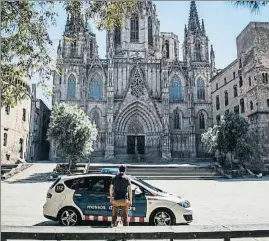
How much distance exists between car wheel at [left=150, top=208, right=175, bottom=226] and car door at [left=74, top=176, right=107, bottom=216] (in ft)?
4.22

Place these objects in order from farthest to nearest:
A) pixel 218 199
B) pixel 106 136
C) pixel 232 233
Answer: pixel 106 136 → pixel 218 199 → pixel 232 233

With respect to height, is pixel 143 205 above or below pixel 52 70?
below

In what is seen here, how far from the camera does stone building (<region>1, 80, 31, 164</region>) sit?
2739 centimetres

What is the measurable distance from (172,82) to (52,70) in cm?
Result: 3783

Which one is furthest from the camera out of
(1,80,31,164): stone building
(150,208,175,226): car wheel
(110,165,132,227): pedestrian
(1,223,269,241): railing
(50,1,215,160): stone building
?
(50,1,215,160): stone building

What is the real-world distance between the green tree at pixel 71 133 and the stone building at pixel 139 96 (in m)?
14.0

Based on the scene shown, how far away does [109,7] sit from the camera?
291 inches

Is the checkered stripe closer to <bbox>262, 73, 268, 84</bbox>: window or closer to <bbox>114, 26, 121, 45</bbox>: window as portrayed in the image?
<bbox>262, 73, 268, 84</bbox>: window

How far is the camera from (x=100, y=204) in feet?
26.0

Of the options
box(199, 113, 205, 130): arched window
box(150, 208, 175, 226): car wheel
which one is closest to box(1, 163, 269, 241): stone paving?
box(150, 208, 175, 226): car wheel

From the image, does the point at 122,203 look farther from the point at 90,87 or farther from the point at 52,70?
the point at 90,87

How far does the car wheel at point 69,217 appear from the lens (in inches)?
314

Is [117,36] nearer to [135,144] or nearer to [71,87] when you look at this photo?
[71,87]

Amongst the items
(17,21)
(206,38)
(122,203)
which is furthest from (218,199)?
(206,38)
